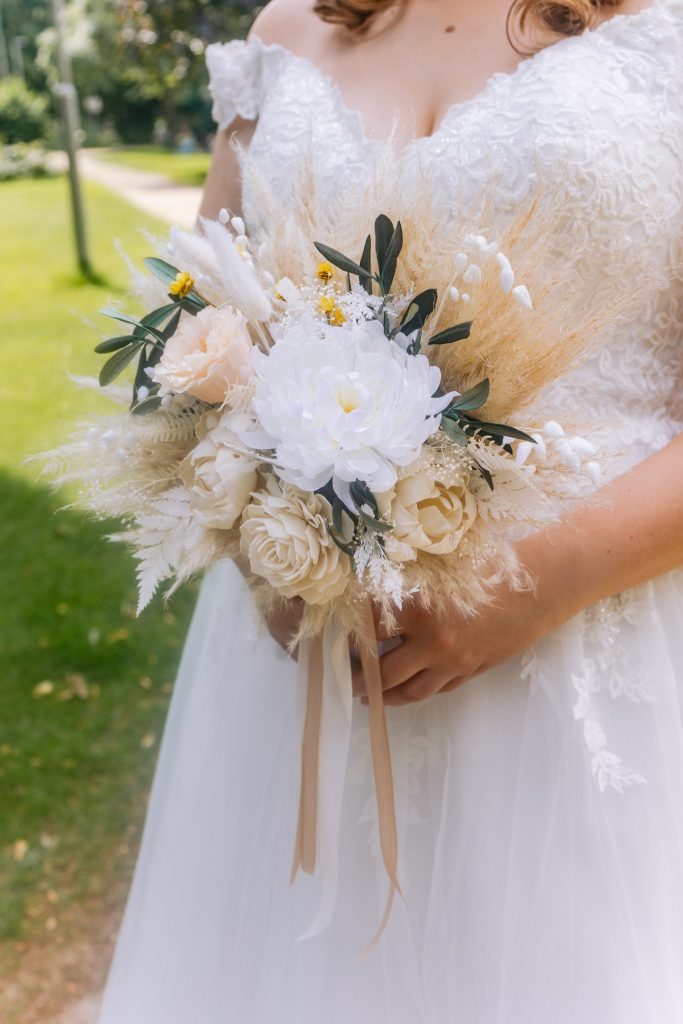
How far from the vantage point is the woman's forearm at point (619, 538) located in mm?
1270

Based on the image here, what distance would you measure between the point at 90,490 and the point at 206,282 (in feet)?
1.08

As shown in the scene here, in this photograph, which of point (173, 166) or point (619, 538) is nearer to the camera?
point (619, 538)

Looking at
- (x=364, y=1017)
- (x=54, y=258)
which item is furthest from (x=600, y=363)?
(x=54, y=258)

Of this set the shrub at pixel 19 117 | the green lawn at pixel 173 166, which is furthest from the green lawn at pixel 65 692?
the shrub at pixel 19 117

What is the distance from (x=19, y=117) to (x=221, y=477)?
26251 mm

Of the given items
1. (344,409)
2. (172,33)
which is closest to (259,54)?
(344,409)

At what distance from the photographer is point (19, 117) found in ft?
77.0

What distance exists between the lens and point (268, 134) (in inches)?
66.1

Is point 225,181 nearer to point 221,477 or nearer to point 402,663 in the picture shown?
point 221,477

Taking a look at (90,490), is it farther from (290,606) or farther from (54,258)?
(54,258)

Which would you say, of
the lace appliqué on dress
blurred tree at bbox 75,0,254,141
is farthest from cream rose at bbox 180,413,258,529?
blurred tree at bbox 75,0,254,141

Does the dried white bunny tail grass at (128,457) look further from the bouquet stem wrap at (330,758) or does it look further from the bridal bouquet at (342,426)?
the bouquet stem wrap at (330,758)

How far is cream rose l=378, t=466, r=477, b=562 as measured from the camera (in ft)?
3.41

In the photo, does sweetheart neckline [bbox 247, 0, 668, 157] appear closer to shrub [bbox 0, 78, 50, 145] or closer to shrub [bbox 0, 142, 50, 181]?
shrub [bbox 0, 142, 50, 181]
